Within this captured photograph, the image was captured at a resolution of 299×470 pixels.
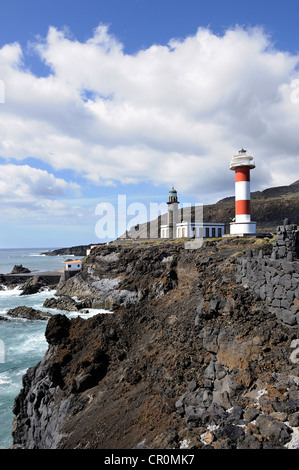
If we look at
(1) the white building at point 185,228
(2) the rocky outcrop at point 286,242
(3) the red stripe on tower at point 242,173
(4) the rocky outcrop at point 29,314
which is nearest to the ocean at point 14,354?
(4) the rocky outcrop at point 29,314

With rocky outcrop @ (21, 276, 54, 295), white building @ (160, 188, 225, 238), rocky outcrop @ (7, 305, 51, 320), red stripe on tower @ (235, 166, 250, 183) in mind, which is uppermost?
red stripe on tower @ (235, 166, 250, 183)

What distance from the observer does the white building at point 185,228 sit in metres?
44.6

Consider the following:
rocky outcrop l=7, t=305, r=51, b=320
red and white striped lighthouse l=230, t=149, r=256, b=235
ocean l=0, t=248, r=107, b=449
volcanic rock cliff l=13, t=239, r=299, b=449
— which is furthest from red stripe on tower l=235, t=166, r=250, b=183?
rocky outcrop l=7, t=305, r=51, b=320

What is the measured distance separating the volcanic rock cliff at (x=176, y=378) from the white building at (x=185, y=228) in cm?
2992

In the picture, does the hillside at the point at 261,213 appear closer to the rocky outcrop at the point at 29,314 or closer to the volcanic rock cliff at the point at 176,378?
the rocky outcrop at the point at 29,314

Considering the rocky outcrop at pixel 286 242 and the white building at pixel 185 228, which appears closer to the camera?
the rocky outcrop at pixel 286 242

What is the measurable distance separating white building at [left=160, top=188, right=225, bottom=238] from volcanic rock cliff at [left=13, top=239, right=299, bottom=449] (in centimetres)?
2992

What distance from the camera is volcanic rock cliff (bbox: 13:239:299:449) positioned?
5.00 meters

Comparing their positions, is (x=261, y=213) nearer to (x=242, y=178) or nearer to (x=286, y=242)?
(x=242, y=178)

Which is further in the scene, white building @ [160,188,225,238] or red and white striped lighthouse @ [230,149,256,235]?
white building @ [160,188,225,238]

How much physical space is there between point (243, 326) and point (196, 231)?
38.0 meters

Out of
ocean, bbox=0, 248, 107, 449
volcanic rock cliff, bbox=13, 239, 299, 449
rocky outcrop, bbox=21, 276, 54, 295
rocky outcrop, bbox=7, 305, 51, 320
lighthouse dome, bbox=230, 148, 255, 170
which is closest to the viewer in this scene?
volcanic rock cliff, bbox=13, 239, 299, 449

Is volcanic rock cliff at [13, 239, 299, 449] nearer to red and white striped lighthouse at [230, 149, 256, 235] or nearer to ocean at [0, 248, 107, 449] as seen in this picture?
ocean at [0, 248, 107, 449]
